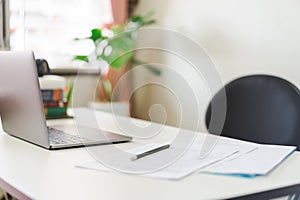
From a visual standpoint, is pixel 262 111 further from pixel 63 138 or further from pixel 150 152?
pixel 63 138

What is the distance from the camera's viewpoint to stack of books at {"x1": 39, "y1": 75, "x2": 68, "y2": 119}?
177 cm

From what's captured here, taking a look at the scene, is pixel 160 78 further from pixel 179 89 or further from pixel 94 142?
pixel 94 142

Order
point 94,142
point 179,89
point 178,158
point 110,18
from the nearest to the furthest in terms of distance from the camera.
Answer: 1. point 178,158
2. point 94,142
3. point 179,89
4. point 110,18

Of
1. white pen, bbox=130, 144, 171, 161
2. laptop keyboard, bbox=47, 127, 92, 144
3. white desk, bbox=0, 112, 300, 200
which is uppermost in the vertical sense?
white desk, bbox=0, 112, 300, 200

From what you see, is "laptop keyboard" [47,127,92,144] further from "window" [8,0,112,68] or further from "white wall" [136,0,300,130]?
"window" [8,0,112,68]

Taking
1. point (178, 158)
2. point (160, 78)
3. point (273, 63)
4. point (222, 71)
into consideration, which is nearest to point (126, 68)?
point (160, 78)

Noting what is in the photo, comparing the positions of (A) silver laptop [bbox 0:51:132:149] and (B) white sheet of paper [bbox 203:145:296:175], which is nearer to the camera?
(B) white sheet of paper [bbox 203:145:296:175]

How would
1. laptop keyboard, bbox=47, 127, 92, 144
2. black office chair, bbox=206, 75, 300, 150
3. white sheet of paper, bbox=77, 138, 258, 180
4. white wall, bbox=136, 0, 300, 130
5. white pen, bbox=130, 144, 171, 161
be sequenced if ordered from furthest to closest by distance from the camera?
white wall, bbox=136, 0, 300, 130 < black office chair, bbox=206, 75, 300, 150 < laptop keyboard, bbox=47, 127, 92, 144 < white pen, bbox=130, 144, 171, 161 < white sheet of paper, bbox=77, 138, 258, 180

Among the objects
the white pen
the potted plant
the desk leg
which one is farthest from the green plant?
the desk leg

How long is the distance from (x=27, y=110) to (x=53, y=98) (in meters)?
0.61

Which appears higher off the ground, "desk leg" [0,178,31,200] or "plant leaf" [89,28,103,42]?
"plant leaf" [89,28,103,42]

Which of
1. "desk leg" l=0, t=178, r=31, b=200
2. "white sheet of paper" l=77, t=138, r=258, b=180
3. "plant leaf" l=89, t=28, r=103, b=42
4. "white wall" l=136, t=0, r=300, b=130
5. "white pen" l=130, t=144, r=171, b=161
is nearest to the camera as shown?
"desk leg" l=0, t=178, r=31, b=200

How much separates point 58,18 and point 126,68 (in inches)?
25.8

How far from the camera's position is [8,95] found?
1281 mm
